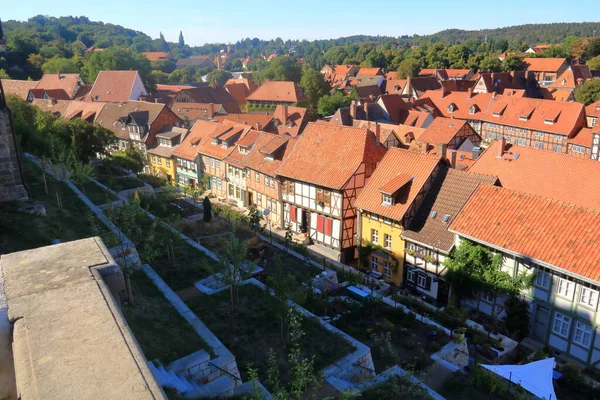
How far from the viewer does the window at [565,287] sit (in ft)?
61.4

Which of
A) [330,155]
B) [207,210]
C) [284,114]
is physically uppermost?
[284,114]

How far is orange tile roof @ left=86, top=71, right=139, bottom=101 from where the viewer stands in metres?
69.4

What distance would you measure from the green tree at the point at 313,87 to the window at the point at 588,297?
2265 inches

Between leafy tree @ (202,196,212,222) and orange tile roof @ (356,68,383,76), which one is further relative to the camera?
orange tile roof @ (356,68,383,76)

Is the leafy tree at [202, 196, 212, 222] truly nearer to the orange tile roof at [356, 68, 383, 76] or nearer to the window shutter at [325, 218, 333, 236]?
the window shutter at [325, 218, 333, 236]

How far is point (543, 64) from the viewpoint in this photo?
94.1 metres

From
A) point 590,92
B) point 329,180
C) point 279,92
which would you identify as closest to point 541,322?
point 329,180

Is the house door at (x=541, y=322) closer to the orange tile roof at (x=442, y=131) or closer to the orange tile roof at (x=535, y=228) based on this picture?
the orange tile roof at (x=535, y=228)

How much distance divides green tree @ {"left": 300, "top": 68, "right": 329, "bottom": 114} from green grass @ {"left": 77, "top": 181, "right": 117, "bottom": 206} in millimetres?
45288

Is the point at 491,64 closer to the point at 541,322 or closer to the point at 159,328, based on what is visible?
the point at 541,322

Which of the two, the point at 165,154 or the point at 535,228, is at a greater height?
the point at 535,228

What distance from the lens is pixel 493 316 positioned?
21453 mm

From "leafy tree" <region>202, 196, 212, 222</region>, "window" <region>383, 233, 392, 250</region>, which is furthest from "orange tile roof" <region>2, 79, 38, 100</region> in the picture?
"window" <region>383, 233, 392, 250</region>

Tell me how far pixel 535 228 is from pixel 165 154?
36.2m
